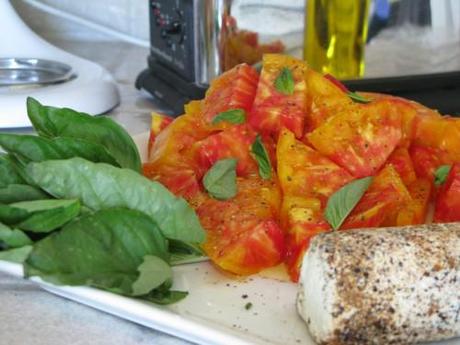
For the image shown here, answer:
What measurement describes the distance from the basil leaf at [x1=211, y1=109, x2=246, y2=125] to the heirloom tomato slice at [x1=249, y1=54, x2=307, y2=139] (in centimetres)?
1

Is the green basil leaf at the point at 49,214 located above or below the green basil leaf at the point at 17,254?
above

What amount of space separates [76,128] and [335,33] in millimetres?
511

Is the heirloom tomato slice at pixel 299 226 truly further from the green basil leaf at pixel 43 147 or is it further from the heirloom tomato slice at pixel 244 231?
the green basil leaf at pixel 43 147

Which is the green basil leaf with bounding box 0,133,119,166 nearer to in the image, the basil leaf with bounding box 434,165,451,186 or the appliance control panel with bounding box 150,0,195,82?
the basil leaf with bounding box 434,165,451,186

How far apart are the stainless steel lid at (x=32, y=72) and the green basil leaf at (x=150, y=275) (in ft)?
2.42

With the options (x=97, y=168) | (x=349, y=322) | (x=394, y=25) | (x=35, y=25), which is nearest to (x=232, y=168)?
(x=97, y=168)

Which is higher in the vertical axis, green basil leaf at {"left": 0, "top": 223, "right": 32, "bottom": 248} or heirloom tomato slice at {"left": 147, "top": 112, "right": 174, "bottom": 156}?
green basil leaf at {"left": 0, "top": 223, "right": 32, "bottom": 248}

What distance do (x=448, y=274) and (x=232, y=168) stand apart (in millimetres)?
287

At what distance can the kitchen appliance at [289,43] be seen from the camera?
1161 millimetres

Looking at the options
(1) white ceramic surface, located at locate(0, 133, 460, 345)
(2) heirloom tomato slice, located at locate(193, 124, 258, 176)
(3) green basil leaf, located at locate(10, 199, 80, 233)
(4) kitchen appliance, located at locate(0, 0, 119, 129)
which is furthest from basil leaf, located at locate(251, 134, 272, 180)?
(4) kitchen appliance, located at locate(0, 0, 119, 129)

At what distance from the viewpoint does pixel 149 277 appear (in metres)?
0.66

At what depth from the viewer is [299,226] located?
2.53 ft

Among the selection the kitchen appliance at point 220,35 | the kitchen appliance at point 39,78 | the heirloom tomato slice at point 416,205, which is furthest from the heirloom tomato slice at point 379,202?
the kitchen appliance at point 39,78

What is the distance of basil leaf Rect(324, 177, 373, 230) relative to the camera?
2.53 ft
